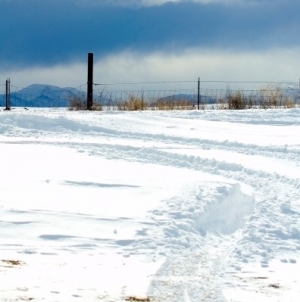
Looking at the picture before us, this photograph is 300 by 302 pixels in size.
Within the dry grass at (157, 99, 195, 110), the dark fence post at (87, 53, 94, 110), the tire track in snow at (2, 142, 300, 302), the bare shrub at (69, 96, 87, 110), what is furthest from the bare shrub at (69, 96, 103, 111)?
the tire track in snow at (2, 142, 300, 302)

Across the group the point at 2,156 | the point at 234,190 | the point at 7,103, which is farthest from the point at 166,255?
the point at 7,103

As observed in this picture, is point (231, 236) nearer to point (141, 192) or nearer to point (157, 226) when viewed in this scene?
point (157, 226)

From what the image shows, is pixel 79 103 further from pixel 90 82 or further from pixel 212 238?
pixel 212 238

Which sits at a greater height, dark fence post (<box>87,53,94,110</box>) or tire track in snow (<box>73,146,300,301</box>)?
dark fence post (<box>87,53,94,110</box>)

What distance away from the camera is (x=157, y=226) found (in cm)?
633

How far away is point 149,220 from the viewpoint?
21.4 feet

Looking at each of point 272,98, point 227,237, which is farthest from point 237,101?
point 227,237

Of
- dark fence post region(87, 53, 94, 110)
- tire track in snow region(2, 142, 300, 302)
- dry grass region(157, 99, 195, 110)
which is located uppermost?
dark fence post region(87, 53, 94, 110)

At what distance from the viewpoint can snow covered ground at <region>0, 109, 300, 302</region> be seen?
479cm

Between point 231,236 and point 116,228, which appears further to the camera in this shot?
point 231,236

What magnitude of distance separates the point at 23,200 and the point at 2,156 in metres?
3.52

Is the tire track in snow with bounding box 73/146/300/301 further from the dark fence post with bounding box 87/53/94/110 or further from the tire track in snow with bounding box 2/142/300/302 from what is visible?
the dark fence post with bounding box 87/53/94/110

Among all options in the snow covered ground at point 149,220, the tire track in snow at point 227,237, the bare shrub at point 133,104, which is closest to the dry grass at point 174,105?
the bare shrub at point 133,104

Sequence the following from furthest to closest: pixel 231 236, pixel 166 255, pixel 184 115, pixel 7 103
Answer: pixel 7 103 → pixel 184 115 → pixel 231 236 → pixel 166 255
